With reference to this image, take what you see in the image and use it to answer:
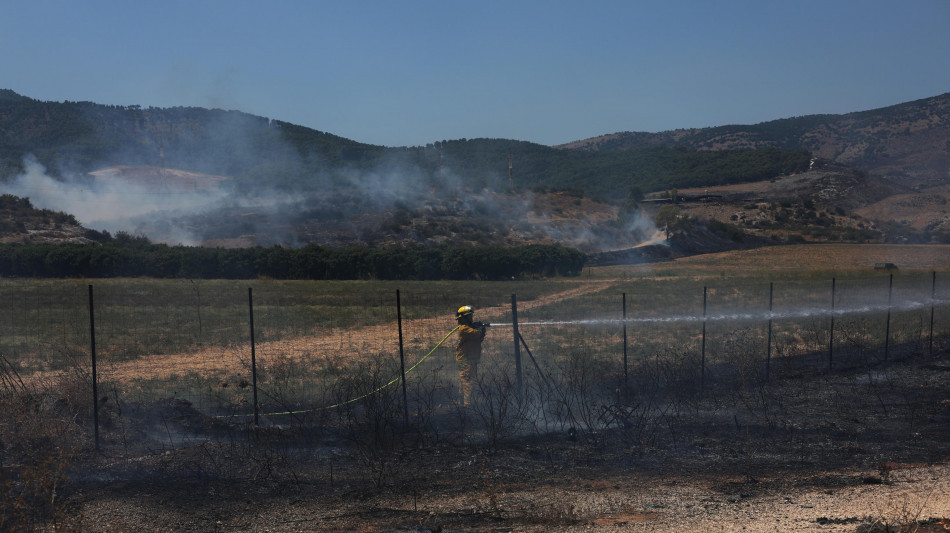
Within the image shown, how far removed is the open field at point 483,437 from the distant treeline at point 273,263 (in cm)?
2272

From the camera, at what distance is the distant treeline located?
3859cm

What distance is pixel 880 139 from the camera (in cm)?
11388

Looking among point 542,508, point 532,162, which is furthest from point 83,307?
point 532,162

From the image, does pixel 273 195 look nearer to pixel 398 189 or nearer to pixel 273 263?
pixel 398 189

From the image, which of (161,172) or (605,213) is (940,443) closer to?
(605,213)

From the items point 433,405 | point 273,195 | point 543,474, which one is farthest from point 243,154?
point 543,474

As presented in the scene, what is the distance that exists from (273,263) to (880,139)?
105499 mm

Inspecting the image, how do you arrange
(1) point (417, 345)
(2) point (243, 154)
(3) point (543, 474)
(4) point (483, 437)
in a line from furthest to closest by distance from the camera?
(2) point (243, 154) → (1) point (417, 345) → (4) point (483, 437) → (3) point (543, 474)

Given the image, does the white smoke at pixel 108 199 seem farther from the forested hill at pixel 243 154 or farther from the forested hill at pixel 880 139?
the forested hill at pixel 880 139

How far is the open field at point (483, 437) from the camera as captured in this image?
6859mm

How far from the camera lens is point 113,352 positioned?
53.1 feet

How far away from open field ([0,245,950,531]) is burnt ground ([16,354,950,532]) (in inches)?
1.4

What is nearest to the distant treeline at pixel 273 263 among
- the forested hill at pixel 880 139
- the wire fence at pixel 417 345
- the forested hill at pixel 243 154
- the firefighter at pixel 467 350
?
the wire fence at pixel 417 345

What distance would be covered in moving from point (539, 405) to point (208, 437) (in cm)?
460
